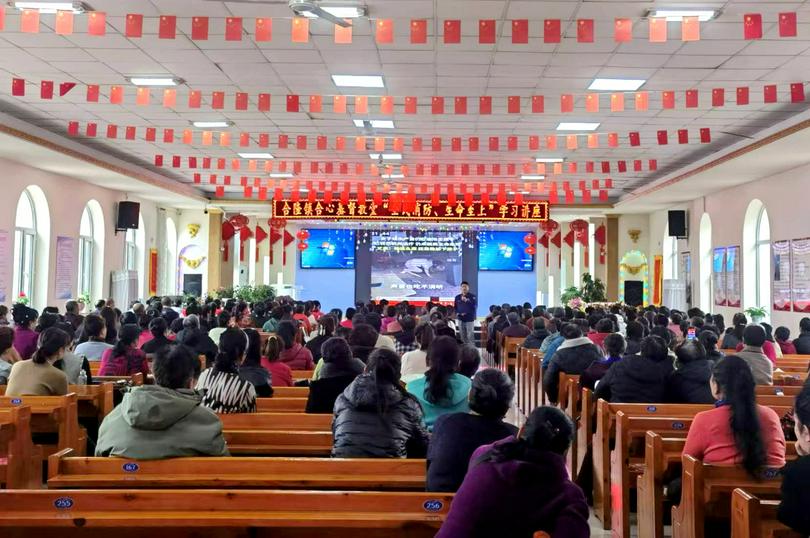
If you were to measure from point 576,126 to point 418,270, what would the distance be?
57.3ft

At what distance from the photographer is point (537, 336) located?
10.7 m

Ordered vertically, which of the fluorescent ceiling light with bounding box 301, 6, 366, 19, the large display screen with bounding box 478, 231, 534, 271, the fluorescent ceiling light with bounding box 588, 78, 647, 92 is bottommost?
the large display screen with bounding box 478, 231, 534, 271

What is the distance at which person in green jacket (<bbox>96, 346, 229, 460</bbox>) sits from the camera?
332 cm

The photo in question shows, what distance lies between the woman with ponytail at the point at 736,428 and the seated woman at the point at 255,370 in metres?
2.91

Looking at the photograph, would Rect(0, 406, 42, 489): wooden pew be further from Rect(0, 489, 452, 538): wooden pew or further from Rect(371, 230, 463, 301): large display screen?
Rect(371, 230, 463, 301): large display screen

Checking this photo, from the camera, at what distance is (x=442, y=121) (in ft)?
37.2

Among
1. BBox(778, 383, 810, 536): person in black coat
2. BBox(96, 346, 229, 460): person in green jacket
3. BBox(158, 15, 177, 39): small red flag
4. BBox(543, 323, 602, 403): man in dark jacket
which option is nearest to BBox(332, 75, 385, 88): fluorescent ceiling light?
BBox(158, 15, 177, 39): small red flag

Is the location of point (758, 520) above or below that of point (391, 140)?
below

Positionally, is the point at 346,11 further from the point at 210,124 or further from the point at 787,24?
the point at 210,124

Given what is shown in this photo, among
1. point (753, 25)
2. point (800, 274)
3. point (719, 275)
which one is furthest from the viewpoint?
point (719, 275)

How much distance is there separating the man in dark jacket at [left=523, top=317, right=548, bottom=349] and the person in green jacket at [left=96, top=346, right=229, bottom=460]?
7591mm

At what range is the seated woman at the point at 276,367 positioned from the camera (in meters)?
6.51

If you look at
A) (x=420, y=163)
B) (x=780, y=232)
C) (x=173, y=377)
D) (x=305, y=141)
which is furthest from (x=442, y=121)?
(x=173, y=377)

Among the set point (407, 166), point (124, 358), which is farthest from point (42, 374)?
point (407, 166)
